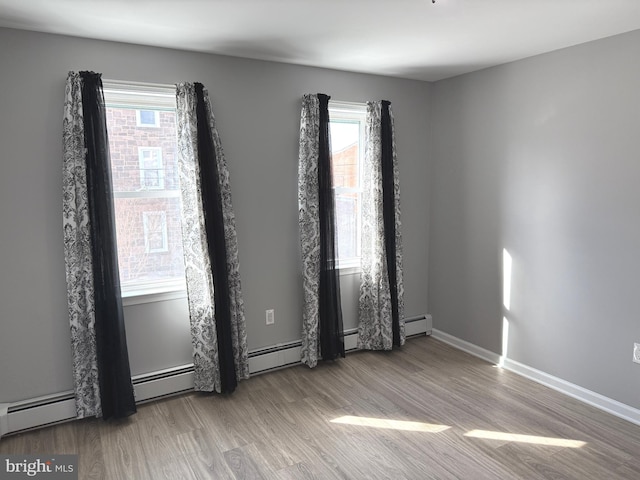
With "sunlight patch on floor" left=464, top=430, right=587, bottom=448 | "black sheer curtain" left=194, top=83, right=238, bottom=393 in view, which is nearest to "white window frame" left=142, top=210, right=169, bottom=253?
"black sheer curtain" left=194, top=83, right=238, bottom=393

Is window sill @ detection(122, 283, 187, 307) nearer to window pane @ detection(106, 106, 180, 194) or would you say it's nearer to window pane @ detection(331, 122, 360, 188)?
window pane @ detection(106, 106, 180, 194)

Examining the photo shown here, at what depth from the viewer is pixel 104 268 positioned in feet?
9.05

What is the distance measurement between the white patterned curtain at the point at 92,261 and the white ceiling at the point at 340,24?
1.37ft

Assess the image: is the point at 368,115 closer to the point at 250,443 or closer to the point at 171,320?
the point at 171,320

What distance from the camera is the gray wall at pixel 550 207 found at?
Result: 2.80m

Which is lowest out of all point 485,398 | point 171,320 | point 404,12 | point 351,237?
point 485,398

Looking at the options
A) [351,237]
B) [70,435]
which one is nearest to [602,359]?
[351,237]

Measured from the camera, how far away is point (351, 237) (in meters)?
4.03

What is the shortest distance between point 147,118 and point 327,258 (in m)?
1.64

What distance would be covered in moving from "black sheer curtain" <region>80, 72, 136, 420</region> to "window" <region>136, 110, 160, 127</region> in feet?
1.05

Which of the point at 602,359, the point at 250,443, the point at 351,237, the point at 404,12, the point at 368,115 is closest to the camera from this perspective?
the point at 404,12

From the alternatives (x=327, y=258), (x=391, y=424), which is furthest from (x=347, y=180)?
(x=391, y=424)

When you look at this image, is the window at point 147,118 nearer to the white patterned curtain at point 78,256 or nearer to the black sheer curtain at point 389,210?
the white patterned curtain at point 78,256

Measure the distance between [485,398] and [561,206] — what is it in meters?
1.40
